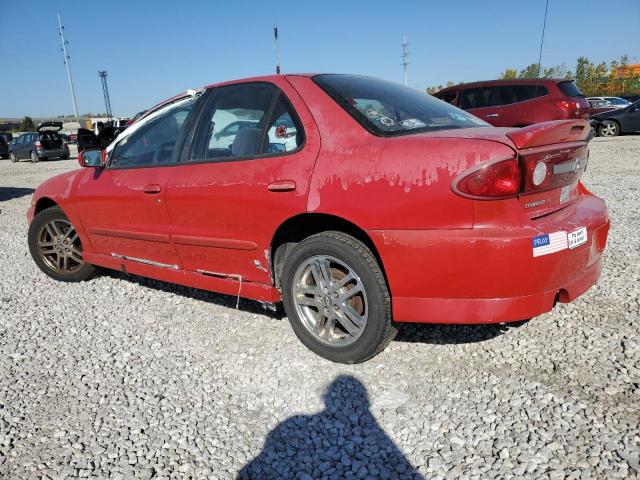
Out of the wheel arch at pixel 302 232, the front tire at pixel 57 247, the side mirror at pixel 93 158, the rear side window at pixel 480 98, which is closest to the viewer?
the wheel arch at pixel 302 232

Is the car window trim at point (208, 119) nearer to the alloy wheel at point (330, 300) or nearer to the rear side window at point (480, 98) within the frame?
the alloy wheel at point (330, 300)

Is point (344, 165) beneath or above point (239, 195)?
above

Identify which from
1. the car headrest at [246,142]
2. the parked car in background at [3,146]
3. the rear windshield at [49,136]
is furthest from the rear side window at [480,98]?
the parked car in background at [3,146]

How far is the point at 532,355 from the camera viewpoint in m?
2.80

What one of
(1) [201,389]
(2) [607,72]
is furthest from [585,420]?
(2) [607,72]

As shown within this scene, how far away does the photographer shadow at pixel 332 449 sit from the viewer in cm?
199

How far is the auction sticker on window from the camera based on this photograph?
2356 mm

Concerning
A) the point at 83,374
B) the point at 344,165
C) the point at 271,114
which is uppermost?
the point at 271,114

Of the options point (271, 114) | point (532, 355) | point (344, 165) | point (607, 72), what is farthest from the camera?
point (607, 72)

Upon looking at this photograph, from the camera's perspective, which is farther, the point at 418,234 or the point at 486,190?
the point at 418,234

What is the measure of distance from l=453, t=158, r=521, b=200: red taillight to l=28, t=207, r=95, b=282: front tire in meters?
3.63

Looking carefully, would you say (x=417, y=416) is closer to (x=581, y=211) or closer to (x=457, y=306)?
(x=457, y=306)

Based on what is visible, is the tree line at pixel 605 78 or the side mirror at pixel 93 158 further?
the tree line at pixel 605 78

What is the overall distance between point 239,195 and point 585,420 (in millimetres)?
2162
